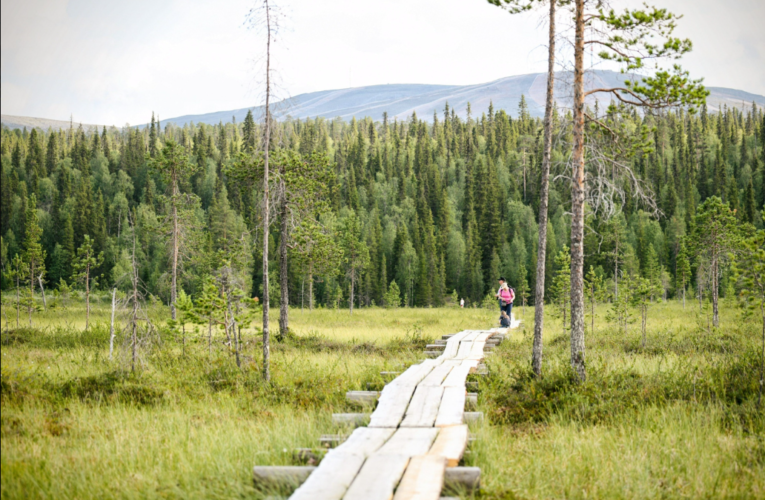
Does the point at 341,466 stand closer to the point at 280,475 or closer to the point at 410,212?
the point at 280,475

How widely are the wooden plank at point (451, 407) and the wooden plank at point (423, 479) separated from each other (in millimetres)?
1743

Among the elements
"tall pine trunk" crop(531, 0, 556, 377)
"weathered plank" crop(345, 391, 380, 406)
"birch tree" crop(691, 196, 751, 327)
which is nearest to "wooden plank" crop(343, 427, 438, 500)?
"weathered plank" crop(345, 391, 380, 406)

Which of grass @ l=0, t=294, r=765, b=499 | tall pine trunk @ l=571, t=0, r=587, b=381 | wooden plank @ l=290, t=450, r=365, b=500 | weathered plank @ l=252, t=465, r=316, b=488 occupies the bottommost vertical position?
grass @ l=0, t=294, r=765, b=499

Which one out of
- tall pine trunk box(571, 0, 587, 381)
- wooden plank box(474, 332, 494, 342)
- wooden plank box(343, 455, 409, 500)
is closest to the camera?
wooden plank box(343, 455, 409, 500)

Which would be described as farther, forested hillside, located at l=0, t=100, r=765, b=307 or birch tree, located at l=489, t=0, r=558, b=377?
forested hillside, located at l=0, t=100, r=765, b=307

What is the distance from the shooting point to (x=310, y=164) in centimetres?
2027

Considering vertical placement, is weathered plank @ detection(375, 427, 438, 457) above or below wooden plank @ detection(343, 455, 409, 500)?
below

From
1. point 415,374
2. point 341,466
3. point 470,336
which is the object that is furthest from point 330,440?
point 470,336

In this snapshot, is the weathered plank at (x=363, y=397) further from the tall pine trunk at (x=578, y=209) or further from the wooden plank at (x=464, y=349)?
the wooden plank at (x=464, y=349)

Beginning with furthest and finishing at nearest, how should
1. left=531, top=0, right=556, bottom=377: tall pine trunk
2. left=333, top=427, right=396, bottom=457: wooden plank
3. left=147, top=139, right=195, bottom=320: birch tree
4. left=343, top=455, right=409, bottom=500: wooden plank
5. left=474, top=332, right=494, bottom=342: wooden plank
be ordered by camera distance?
left=147, top=139, right=195, bottom=320: birch tree, left=474, top=332, right=494, bottom=342: wooden plank, left=531, top=0, right=556, bottom=377: tall pine trunk, left=333, top=427, right=396, bottom=457: wooden plank, left=343, top=455, right=409, bottom=500: wooden plank

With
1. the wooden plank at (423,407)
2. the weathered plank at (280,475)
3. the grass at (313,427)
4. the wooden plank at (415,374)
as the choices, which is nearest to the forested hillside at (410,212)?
the grass at (313,427)

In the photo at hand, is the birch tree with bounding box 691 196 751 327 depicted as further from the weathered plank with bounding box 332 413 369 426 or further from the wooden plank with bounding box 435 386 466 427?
the weathered plank with bounding box 332 413 369 426

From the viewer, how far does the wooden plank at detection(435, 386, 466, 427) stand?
7.64 metres

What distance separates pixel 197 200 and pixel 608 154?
68.9 feet
